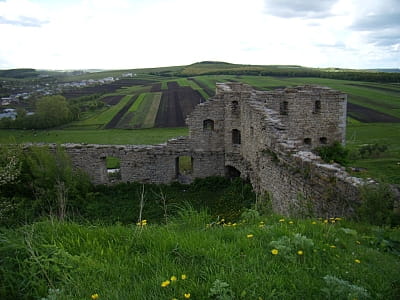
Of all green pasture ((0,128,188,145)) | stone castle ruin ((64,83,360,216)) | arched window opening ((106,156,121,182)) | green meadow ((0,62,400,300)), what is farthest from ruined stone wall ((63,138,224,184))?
green pasture ((0,128,188,145))

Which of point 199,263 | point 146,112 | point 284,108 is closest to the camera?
point 199,263

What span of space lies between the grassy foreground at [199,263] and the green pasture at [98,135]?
102 feet

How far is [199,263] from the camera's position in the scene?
12.9 ft

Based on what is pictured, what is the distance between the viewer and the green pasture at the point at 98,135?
36.7 m

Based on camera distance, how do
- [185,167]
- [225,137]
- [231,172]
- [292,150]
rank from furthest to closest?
1. [185,167]
2. [231,172]
3. [225,137]
4. [292,150]

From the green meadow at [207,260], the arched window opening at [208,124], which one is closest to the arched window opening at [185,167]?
the arched window opening at [208,124]

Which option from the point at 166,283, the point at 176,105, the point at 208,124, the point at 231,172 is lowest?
the point at 231,172

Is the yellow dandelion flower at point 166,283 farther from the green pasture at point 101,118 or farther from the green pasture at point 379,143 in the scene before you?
the green pasture at point 101,118

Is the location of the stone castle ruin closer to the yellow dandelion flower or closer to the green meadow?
the green meadow

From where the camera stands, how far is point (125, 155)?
1723 centimetres

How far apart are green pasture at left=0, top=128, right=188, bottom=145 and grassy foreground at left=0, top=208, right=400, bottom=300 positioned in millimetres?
31163

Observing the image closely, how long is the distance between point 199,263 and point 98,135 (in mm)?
38185

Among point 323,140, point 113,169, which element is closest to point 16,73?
point 113,169

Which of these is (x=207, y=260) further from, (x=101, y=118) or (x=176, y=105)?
(x=176, y=105)
